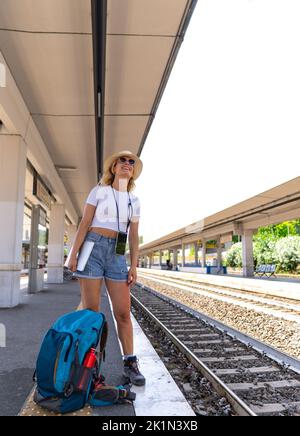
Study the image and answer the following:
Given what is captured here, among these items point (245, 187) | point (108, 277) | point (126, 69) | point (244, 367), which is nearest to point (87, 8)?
point (126, 69)

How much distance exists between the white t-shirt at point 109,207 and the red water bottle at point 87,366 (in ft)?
3.51

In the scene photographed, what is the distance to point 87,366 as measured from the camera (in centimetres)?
265

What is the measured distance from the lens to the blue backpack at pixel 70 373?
2602 mm

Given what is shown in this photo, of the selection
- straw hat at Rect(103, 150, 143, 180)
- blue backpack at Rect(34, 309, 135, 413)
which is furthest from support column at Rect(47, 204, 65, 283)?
blue backpack at Rect(34, 309, 135, 413)

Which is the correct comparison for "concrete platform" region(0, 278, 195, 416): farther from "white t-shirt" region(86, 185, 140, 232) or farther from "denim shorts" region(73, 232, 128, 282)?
"white t-shirt" region(86, 185, 140, 232)

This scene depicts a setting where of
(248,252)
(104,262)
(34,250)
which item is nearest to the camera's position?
(104,262)

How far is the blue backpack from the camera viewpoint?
260 centimetres

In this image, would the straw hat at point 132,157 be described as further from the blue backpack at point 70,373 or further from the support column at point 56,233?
the support column at point 56,233

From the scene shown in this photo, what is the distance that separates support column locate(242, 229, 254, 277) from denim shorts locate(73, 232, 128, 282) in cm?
2918

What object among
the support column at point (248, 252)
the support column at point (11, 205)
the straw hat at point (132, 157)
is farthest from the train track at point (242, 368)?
the support column at point (248, 252)

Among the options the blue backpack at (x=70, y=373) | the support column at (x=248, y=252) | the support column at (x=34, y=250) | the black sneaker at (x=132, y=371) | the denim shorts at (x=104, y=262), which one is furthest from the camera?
the support column at (x=248, y=252)

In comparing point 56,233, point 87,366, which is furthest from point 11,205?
point 56,233

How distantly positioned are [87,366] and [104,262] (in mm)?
900

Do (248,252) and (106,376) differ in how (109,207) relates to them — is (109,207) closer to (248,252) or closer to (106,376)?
(106,376)
